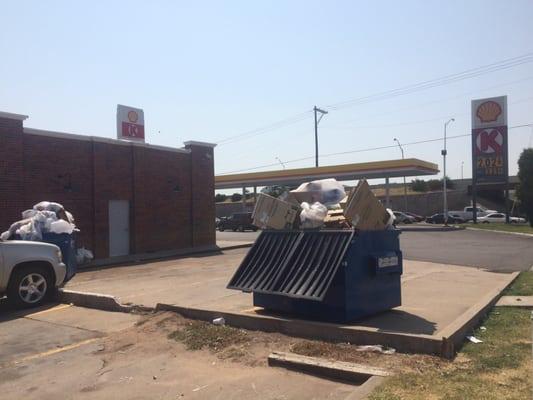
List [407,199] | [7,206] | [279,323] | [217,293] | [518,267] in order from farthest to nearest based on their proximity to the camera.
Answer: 1. [407,199]
2. [7,206]
3. [518,267]
4. [217,293]
5. [279,323]

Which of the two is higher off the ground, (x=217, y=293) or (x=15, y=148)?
(x=15, y=148)

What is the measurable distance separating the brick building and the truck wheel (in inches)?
288

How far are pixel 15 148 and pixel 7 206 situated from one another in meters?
1.84

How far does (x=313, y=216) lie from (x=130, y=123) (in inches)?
965

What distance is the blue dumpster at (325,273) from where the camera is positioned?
278 inches

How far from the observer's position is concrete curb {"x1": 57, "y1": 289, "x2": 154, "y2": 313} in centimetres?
957

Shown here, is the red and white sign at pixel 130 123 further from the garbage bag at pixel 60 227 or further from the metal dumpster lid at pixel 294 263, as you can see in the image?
the metal dumpster lid at pixel 294 263

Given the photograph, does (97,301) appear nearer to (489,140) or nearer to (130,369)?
(130,369)

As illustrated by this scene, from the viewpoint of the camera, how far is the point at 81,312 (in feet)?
32.1

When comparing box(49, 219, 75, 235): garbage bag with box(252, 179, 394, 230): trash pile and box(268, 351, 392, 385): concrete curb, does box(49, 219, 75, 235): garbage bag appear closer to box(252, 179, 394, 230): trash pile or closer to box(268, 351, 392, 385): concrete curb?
box(252, 179, 394, 230): trash pile

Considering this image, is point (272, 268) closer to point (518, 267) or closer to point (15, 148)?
point (518, 267)

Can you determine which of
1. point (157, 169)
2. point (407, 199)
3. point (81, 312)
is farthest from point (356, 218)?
point (407, 199)

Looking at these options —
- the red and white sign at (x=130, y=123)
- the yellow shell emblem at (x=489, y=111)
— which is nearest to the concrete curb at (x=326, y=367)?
the red and white sign at (x=130, y=123)

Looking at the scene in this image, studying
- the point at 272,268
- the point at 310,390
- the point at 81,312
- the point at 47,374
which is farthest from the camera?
the point at 81,312
